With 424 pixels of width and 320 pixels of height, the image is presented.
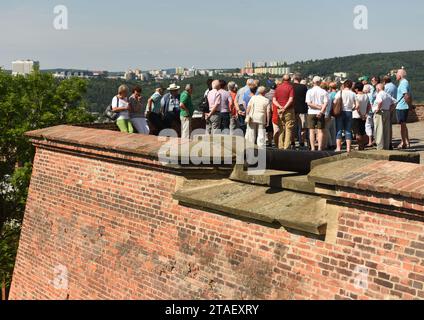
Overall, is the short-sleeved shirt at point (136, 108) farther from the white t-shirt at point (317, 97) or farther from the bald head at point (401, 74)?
the bald head at point (401, 74)

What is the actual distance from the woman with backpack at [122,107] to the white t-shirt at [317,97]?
3.49 m

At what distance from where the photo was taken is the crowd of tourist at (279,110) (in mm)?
10484

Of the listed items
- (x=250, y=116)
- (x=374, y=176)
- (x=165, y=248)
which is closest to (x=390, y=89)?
(x=250, y=116)

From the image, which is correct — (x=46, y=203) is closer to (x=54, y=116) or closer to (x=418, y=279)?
(x=418, y=279)

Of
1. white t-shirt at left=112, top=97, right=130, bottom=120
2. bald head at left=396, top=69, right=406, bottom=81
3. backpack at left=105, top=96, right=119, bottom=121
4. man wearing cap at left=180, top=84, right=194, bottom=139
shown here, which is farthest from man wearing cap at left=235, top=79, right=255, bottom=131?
bald head at left=396, top=69, right=406, bottom=81

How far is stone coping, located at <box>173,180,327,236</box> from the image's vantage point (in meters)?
5.46

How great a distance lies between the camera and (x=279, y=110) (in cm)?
1091

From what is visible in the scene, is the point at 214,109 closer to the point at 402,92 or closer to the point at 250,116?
the point at 250,116

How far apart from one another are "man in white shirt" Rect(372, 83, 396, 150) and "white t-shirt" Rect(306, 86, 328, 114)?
1203 mm

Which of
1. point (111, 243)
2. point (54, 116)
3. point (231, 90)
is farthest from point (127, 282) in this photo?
point (54, 116)

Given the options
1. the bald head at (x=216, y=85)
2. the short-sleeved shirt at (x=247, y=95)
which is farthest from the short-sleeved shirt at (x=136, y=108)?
the short-sleeved shirt at (x=247, y=95)

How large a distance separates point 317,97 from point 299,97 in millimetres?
634

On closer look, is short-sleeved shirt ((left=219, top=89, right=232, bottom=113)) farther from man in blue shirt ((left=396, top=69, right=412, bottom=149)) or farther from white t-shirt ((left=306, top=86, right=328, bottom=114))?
man in blue shirt ((left=396, top=69, right=412, bottom=149))

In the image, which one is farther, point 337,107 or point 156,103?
point 156,103
